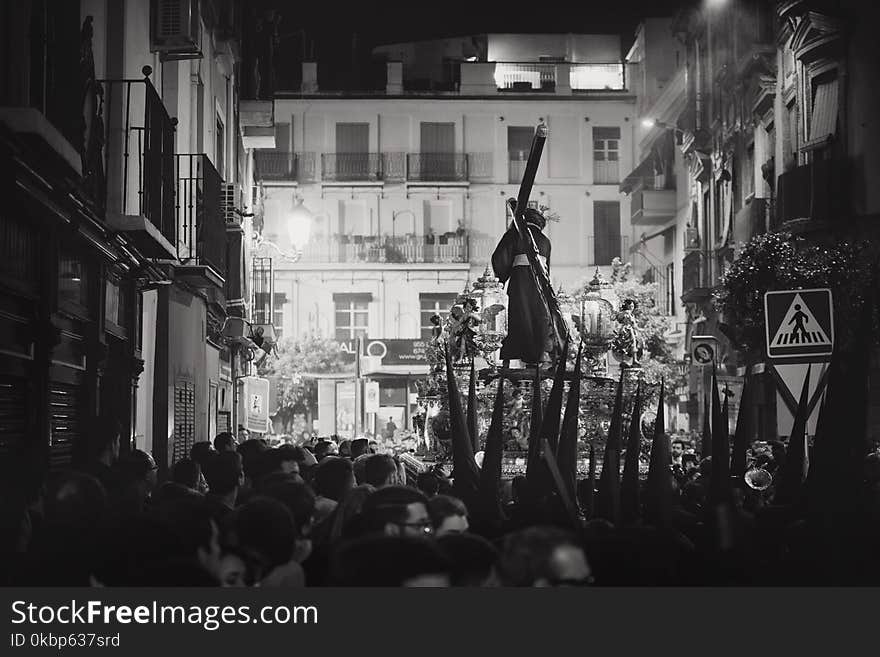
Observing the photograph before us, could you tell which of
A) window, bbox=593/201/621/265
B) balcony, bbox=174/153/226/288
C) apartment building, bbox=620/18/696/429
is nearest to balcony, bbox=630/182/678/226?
apartment building, bbox=620/18/696/429

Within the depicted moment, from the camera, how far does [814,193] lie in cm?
2650

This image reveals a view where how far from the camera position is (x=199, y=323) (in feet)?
69.6

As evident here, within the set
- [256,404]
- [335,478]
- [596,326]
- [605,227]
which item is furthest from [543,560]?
[605,227]

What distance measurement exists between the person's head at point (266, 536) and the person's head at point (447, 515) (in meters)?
0.90

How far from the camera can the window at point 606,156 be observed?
5391cm

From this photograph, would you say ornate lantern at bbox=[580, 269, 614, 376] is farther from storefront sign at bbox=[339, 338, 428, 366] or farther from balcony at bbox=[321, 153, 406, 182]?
balcony at bbox=[321, 153, 406, 182]

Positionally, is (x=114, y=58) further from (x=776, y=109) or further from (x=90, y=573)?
(x=776, y=109)

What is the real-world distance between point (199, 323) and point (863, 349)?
1584 centimetres

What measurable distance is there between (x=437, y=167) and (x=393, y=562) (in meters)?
49.2

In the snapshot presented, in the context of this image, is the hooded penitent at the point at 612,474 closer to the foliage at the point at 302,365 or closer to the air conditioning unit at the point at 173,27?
the air conditioning unit at the point at 173,27

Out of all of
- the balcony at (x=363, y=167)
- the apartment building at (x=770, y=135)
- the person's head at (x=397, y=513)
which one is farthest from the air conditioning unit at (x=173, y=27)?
the balcony at (x=363, y=167)

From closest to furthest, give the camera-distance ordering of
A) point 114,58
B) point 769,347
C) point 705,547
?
point 705,547 → point 769,347 → point 114,58

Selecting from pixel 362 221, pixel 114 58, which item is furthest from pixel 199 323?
pixel 362 221

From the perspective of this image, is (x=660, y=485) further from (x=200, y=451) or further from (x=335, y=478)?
(x=200, y=451)
